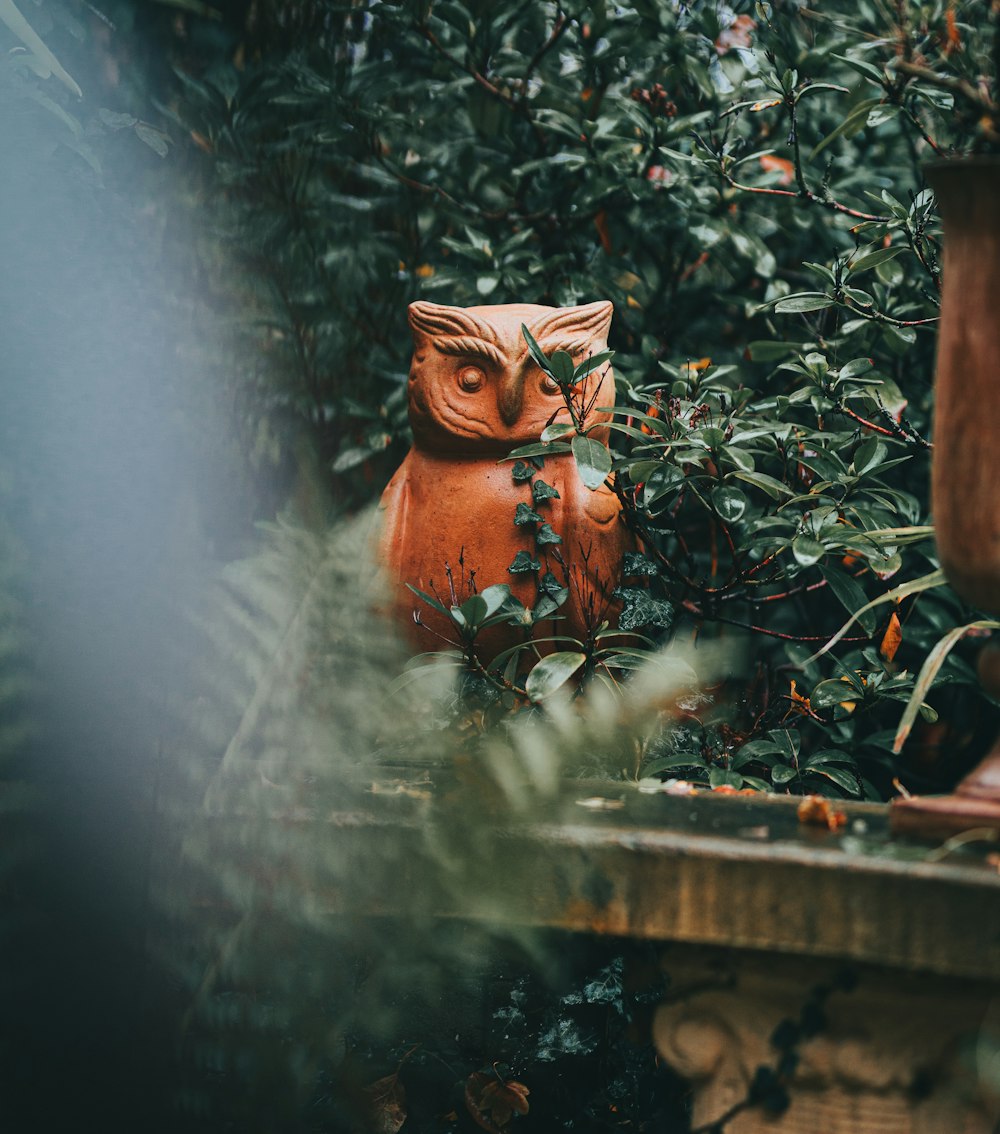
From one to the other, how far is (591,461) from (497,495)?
7.9 inches

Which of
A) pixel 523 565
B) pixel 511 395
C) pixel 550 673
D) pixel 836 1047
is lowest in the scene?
pixel 836 1047

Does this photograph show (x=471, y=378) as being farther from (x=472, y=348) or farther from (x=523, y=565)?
(x=523, y=565)

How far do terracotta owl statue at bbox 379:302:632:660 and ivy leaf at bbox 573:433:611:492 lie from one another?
4.5 inches

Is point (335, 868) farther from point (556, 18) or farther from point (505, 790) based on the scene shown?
point (556, 18)

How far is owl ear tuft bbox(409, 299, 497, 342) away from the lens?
1780mm

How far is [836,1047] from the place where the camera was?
1.09 metres

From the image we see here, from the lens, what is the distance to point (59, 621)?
1.03 metres

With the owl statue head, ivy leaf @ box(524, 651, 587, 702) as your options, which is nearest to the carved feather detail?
the owl statue head

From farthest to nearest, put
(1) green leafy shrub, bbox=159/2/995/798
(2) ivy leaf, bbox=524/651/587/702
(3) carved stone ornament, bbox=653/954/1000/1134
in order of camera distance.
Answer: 1. (1) green leafy shrub, bbox=159/2/995/798
2. (2) ivy leaf, bbox=524/651/587/702
3. (3) carved stone ornament, bbox=653/954/1000/1134

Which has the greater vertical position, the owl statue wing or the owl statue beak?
the owl statue beak

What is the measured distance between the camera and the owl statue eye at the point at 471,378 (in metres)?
1.80

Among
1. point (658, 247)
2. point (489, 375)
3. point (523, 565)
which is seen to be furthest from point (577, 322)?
point (658, 247)

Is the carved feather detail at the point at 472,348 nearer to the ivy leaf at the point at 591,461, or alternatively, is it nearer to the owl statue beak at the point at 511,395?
the owl statue beak at the point at 511,395

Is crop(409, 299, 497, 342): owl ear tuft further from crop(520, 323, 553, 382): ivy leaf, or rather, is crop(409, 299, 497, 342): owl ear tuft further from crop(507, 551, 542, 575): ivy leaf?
crop(507, 551, 542, 575): ivy leaf
